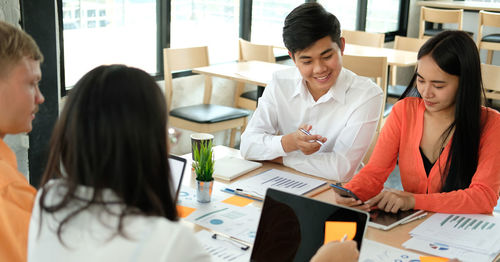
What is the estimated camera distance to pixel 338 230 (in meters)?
1.35

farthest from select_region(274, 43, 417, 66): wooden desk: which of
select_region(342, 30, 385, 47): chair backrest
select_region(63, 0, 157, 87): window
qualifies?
select_region(63, 0, 157, 87): window

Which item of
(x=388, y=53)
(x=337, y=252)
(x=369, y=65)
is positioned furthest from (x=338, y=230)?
(x=388, y=53)

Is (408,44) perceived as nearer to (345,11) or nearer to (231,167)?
(345,11)

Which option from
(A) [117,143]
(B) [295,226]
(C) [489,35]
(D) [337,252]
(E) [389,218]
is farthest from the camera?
(C) [489,35]

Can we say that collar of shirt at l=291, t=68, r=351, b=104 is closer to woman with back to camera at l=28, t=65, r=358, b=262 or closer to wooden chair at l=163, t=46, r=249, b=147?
woman with back to camera at l=28, t=65, r=358, b=262

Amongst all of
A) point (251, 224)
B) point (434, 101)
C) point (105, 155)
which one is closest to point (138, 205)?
point (105, 155)

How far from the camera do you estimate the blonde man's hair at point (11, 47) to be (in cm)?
129

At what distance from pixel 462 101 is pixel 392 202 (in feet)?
1.37

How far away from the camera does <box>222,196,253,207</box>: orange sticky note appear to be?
1.84 metres

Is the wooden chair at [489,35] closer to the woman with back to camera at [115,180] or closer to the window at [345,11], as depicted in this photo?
the window at [345,11]

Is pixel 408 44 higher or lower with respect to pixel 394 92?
higher

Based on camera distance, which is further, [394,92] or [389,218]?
[394,92]

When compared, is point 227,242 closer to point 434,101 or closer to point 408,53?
point 434,101

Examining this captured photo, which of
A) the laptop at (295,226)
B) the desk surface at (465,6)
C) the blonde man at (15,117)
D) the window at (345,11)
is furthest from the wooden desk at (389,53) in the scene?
the blonde man at (15,117)
